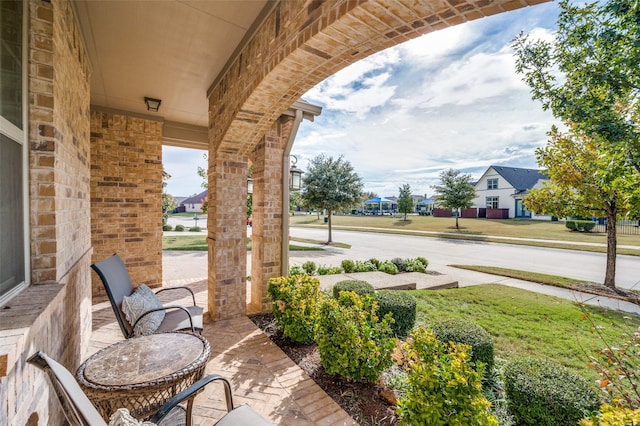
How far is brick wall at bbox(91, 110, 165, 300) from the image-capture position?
16.5 feet

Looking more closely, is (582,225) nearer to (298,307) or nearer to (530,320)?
(530,320)

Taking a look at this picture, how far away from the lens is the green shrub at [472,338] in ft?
9.18

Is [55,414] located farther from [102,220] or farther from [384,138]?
[384,138]

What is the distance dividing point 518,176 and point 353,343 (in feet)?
132

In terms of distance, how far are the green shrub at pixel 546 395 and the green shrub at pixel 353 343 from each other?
102 cm

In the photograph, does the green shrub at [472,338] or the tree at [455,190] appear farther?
the tree at [455,190]

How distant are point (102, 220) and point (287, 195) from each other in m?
3.58

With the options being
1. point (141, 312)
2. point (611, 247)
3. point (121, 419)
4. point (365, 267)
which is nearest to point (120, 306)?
point (141, 312)

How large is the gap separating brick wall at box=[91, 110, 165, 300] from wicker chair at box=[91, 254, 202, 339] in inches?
103

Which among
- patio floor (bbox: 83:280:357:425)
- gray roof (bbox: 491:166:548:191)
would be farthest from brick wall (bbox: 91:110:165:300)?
gray roof (bbox: 491:166:548:191)

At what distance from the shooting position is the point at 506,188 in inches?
1278

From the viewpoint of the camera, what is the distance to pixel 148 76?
3.70m

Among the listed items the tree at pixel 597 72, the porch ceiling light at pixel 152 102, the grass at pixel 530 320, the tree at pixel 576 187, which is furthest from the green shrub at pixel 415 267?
the porch ceiling light at pixel 152 102

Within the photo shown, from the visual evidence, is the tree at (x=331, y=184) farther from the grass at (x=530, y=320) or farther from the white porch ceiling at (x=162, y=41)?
the white porch ceiling at (x=162, y=41)
